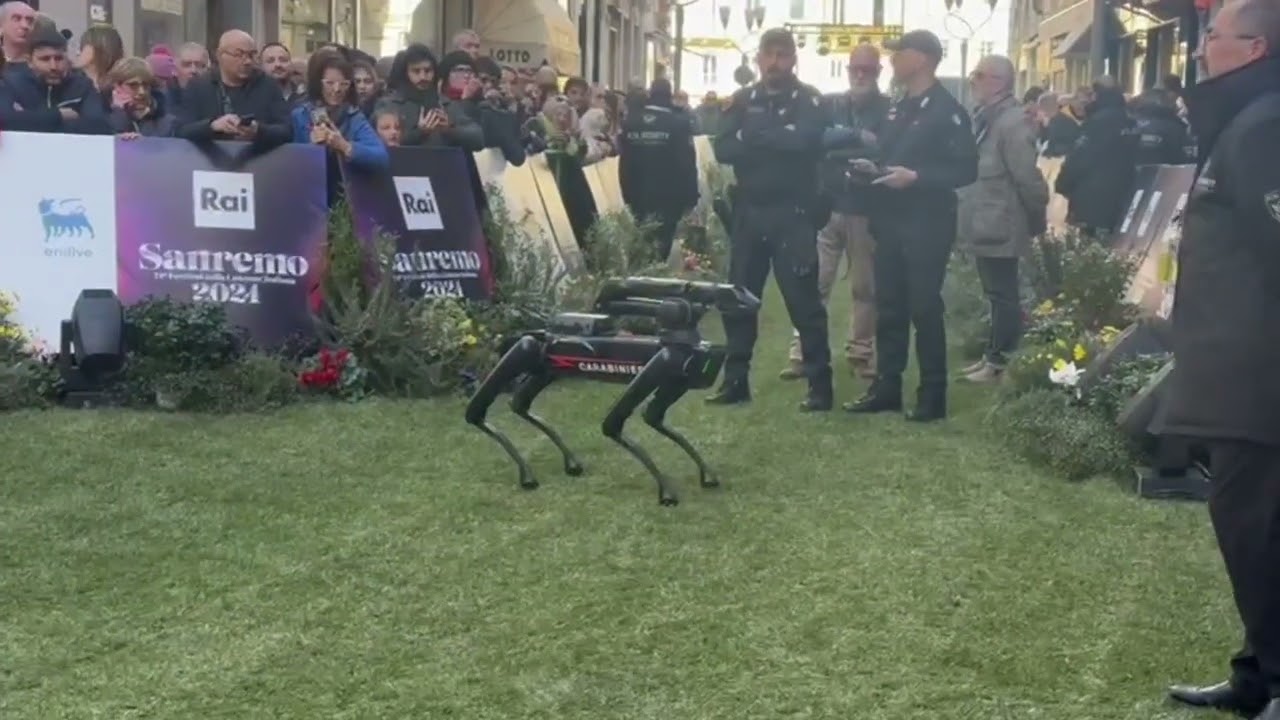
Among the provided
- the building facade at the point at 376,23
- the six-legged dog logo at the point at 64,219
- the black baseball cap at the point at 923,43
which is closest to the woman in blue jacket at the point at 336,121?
the six-legged dog logo at the point at 64,219

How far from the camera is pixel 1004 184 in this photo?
1038 cm

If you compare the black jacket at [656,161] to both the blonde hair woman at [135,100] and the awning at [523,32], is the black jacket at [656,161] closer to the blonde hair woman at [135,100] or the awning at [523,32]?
the blonde hair woman at [135,100]

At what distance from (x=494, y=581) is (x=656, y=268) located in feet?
22.4

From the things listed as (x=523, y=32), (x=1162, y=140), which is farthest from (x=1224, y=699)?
(x=523, y=32)

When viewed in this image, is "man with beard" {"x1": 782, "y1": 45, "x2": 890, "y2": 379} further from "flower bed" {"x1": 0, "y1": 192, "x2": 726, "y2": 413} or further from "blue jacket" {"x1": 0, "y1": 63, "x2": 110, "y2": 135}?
"blue jacket" {"x1": 0, "y1": 63, "x2": 110, "y2": 135}

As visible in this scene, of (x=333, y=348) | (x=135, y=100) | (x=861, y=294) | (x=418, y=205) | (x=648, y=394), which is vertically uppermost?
(x=135, y=100)

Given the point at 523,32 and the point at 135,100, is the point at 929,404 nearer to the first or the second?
the point at 135,100

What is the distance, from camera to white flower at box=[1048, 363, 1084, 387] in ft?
26.6

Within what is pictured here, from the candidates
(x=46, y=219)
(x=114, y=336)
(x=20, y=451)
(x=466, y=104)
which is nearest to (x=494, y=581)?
(x=20, y=451)

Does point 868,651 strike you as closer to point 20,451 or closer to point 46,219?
point 20,451

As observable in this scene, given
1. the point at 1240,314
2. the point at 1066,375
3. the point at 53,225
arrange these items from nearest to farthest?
the point at 1240,314 < the point at 1066,375 < the point at 53,225

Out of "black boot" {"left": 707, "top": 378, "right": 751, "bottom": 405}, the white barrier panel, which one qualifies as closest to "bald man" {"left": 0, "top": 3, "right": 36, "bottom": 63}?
the white barrier panel

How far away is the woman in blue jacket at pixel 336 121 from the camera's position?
9719 millimetres

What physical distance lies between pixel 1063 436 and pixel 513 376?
8.18 ft
